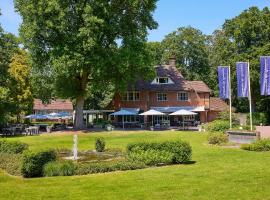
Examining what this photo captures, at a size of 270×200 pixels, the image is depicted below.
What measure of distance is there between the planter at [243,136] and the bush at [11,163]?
16.5m

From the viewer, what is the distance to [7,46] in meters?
65.1

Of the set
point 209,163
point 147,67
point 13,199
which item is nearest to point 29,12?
point 147,67

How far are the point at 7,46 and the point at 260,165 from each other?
171 ft

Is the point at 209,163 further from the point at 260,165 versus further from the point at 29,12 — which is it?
the point at 29,12

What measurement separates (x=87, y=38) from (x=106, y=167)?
30696 millimetres

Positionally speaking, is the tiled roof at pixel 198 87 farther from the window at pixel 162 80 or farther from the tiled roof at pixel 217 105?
the window at pixel 162 80

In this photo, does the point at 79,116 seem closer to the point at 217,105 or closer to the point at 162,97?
the point at 162,97

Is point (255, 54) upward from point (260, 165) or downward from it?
upward

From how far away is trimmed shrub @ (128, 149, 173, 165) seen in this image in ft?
68.5

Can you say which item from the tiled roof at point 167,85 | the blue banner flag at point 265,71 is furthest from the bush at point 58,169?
the tiled roof at point 167,85

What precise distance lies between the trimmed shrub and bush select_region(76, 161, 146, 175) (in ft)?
1.81

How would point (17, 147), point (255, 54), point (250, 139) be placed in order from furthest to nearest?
point (255, 54)
point (250, 139)
point (17, 147)

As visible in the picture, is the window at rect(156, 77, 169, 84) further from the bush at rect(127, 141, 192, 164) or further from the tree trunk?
the bush at rect(127, 141, 192, 164)

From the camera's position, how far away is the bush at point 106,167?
18.9 m
